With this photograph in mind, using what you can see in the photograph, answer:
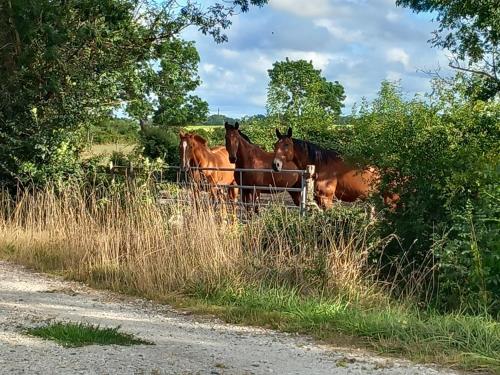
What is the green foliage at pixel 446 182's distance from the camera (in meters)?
7.87

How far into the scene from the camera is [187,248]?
9.56 meters

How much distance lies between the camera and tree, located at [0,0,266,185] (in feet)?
49.7

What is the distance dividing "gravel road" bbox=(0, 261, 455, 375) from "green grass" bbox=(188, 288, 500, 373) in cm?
27

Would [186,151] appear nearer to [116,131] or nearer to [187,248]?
[187,248]

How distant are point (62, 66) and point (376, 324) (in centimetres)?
1203

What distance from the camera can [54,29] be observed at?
587 inches

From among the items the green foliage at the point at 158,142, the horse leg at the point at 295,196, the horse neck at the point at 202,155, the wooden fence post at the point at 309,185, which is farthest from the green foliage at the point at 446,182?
the green foliage at the point at 158,142

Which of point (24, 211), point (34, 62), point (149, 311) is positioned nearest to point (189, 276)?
point (149, 311)

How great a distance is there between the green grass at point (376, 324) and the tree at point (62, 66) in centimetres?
877

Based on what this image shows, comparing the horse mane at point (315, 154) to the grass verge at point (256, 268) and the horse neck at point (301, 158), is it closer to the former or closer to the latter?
the horse neck at point (301, 158)

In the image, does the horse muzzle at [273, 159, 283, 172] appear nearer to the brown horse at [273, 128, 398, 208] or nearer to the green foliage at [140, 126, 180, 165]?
the brown horse at [273, 128, 398, 208]

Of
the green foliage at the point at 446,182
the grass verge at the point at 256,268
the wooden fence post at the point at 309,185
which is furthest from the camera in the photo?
the wooden fence post at the point at 309,185

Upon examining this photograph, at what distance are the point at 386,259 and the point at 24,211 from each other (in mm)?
8192

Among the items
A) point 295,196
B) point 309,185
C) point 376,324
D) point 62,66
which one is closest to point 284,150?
point 295,196
